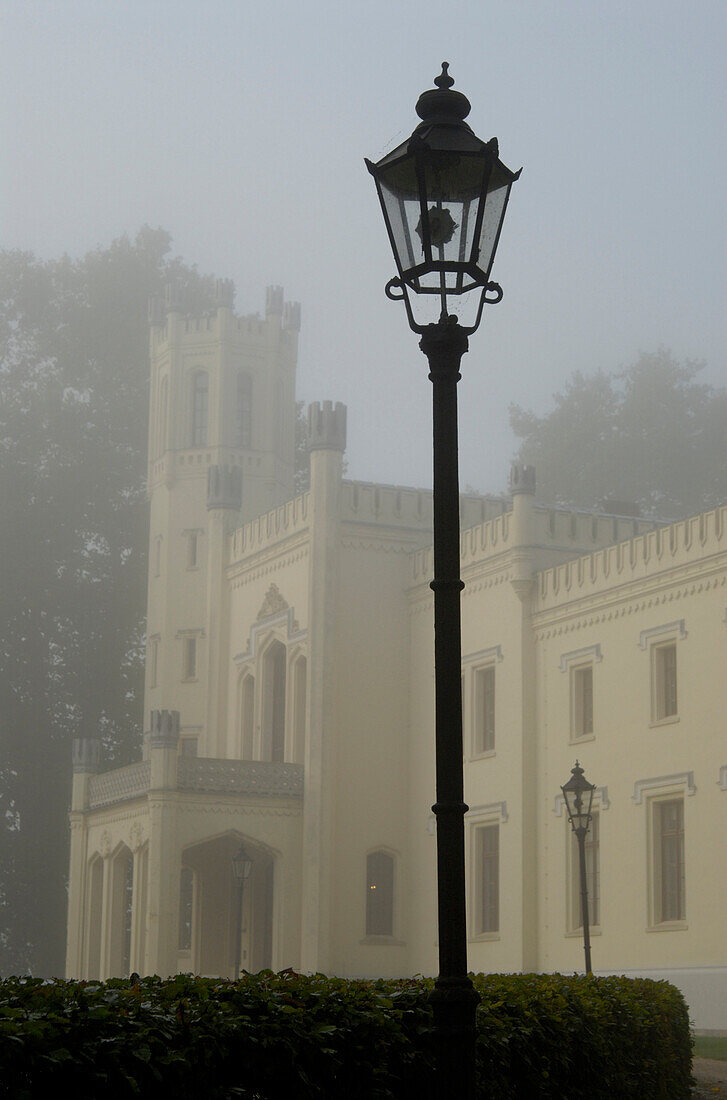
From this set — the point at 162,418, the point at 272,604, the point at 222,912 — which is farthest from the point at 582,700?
the point at 162,418

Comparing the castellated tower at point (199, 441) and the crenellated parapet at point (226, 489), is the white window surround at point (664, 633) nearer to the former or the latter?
the crenellated parapet at point (226, 489)

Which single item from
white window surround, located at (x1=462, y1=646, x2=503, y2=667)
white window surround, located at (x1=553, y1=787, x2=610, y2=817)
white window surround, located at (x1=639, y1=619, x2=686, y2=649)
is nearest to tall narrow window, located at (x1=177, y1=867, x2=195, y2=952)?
white window surround, located at (x1=462, y1=646, x2=503, y2=667)

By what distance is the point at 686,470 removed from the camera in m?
53.8

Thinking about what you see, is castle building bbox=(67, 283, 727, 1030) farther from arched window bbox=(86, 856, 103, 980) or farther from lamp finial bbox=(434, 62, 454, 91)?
lamp finial bbox=(434, 62, 454, 91)

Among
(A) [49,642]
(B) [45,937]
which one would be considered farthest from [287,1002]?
(A) [49,642]

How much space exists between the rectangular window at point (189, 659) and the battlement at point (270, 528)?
2.68 metres

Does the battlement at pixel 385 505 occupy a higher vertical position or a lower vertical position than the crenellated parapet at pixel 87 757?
higher

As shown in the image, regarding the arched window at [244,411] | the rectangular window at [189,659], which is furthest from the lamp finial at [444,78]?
the arched window at [244,411]

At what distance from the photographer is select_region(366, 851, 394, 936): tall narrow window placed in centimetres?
3266

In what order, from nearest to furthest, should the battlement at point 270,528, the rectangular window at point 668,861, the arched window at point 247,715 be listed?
the rectangular window at point 668,861
the battlement at point 270,528
the arched window at point 247,715

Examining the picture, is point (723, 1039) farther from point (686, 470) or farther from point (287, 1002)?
point (686, 470)

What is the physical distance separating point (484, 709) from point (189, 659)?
36.2 feet

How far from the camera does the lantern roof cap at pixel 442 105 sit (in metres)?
6.34

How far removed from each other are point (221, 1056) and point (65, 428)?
46787 millimetres
